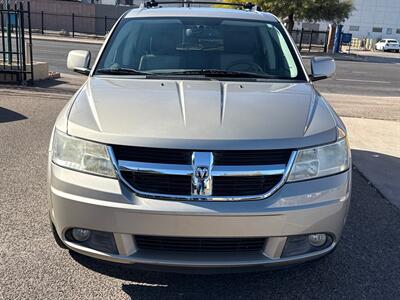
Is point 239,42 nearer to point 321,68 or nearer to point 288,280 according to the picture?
point 321,68

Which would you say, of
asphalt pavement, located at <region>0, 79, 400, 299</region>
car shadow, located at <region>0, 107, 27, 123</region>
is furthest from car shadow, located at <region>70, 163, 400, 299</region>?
car shadow, located at <region>0, 107, 27, 123</region>

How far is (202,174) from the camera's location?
2553mm

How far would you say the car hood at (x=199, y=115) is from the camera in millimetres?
2611

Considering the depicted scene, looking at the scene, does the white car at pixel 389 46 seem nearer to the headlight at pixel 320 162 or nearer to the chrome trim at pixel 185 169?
the headlight at pixel 320 162

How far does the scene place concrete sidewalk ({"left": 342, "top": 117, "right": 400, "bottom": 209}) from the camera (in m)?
5.30

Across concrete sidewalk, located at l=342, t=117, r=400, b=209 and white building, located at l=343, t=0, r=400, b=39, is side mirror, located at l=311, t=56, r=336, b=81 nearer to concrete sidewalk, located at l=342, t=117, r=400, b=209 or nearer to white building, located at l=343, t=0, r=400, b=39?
→ concrete sidewalk, located at l=342, t=117, r=400, b=209

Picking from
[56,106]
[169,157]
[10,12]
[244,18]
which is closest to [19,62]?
[10,12]

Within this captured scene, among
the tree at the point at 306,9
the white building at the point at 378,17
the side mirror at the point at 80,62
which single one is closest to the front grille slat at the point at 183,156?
the side mirror at the point at 80,62

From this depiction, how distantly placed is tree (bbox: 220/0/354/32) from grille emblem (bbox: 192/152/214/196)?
99.6 feet

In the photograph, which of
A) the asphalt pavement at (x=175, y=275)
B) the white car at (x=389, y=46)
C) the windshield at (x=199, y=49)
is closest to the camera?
the asphalt pavement at (x=175, y=275)

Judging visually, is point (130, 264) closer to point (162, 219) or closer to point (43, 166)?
point (162, 219)

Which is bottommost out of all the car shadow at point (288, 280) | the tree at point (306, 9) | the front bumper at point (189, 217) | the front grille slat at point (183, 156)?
the car shadow at point (288, 280)

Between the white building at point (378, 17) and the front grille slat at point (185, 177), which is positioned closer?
the front grille slat at point (185, 177)

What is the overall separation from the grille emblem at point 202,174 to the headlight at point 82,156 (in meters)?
0.46
